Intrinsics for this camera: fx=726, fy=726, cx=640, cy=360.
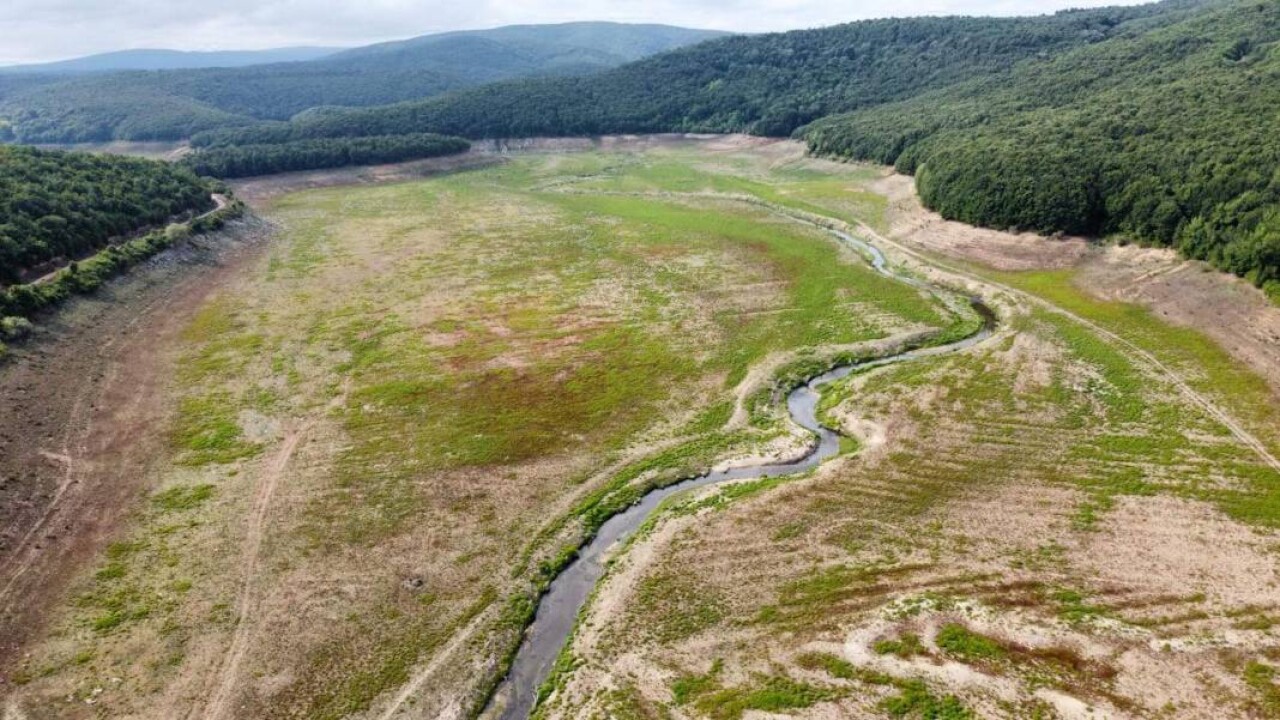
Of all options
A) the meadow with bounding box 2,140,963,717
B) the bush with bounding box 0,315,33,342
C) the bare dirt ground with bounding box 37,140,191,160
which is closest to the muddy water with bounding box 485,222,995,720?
the meadow with bounding box 2,140,963,717

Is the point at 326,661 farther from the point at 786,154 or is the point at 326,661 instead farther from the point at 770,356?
the point at 786,154

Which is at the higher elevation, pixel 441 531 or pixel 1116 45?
pixel 1116 45

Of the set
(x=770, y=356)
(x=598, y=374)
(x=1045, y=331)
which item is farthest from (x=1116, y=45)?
(x=598, y=374)

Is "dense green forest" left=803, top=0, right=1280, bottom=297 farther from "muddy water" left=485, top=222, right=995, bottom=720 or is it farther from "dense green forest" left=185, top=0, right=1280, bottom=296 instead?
"muddy water" left=485, top=222, right=995, bottom=720

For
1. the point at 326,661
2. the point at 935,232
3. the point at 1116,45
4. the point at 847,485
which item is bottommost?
the point at 326,661

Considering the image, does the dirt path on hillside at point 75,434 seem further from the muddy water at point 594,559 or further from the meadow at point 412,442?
the muddy water at point 594,559

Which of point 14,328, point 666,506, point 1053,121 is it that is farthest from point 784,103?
point 14,328
